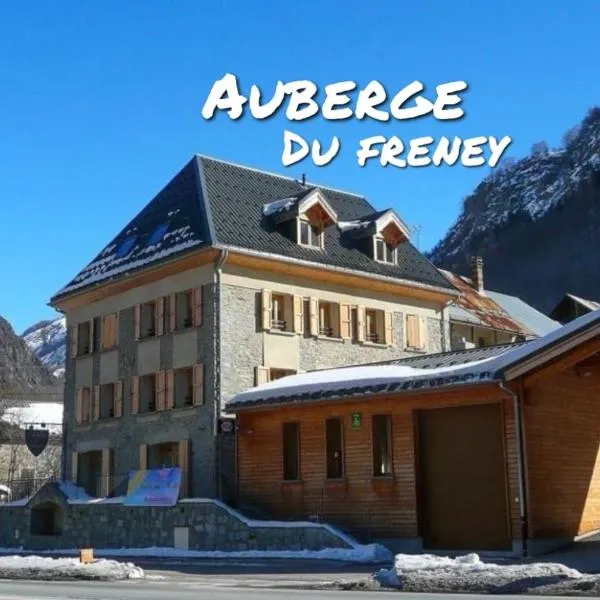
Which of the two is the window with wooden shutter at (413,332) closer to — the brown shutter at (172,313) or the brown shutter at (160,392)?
the brown shutter at (172,313)

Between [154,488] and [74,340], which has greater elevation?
[74,340]

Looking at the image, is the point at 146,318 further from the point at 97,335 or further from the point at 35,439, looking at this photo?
the point at 35,439

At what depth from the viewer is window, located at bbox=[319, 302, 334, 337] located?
3669 centimetres

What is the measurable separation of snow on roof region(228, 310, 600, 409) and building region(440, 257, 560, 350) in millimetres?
15792

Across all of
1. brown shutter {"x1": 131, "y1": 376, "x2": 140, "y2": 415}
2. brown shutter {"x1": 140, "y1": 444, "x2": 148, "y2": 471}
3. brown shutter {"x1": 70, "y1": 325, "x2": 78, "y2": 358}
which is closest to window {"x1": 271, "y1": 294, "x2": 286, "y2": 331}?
brown shutter {"x1": 131, "y1": 376, "x2": 140, "y2": 415}

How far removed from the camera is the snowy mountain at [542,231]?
12850 centimetres

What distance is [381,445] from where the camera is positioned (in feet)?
89.1

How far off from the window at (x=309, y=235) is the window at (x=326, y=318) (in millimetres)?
2179

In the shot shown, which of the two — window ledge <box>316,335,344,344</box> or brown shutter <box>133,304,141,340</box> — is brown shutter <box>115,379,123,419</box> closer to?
brown shutter <box>133,304,141,340</box>

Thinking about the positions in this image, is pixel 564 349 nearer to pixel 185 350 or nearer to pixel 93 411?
pixel 185 350

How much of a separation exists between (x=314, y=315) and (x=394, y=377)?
10055 mm

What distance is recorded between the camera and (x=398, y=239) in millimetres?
40312

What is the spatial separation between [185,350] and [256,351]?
235 cm

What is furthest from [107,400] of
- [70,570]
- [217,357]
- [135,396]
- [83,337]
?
[70,570]
